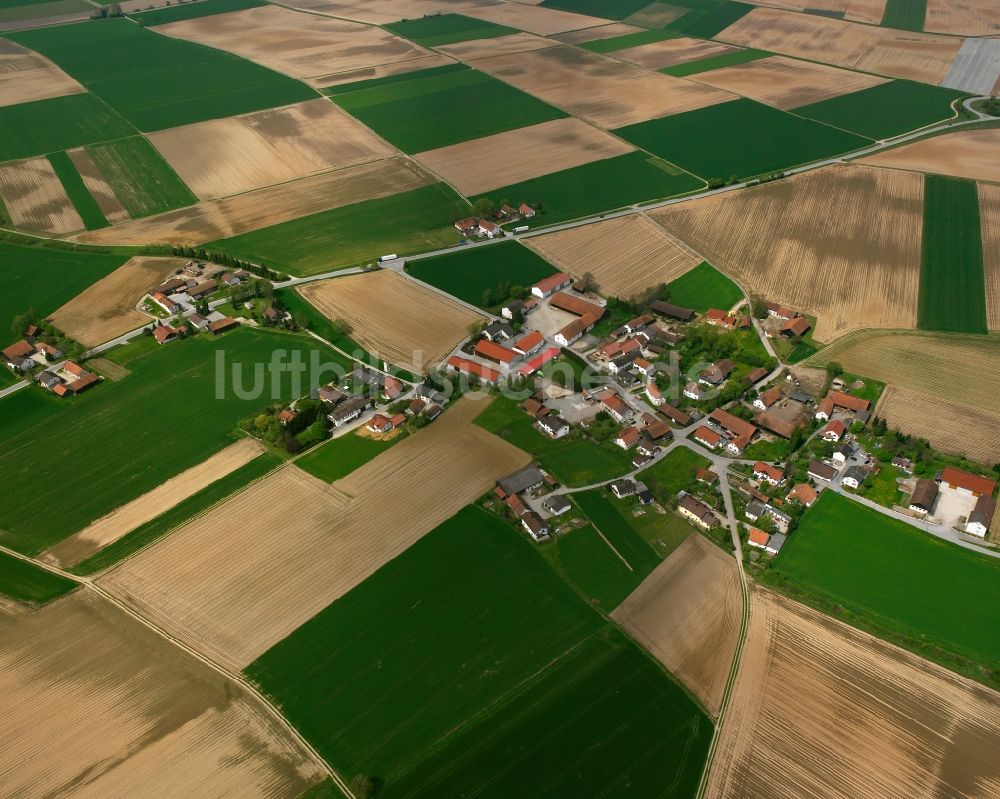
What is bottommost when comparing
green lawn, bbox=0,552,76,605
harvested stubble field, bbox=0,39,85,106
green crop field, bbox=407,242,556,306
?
green lawn, bbox=0,552,76,605

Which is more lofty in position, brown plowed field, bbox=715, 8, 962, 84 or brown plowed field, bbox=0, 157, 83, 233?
brown plowed field, bbox=715, 8, 962, 84

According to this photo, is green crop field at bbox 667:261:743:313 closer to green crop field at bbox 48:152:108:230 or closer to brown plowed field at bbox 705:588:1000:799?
brown plowed field at bbox 705:588:1000:799

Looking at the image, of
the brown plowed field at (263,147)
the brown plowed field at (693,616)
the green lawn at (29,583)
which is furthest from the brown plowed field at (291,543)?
the brown plowed field at (263,147)

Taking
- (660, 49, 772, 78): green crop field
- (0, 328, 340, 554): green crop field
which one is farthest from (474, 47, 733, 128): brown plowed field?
(0, 328, 340, 554): green crop field

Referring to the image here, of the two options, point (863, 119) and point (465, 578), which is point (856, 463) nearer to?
point (465, 578)

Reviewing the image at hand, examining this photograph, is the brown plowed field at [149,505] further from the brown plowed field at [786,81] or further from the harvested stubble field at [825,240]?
the brown plowed field at [786,81]

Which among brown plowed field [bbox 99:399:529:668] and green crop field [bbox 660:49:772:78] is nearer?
brown plowed field [bbox 99:399:529:668]
